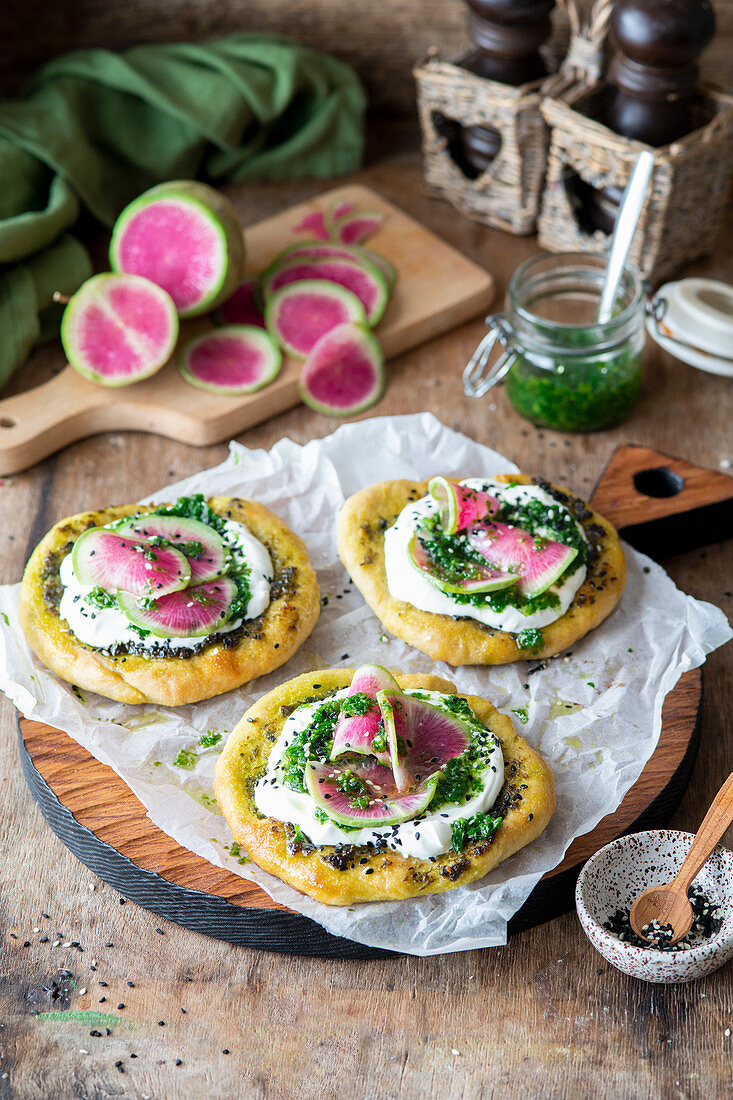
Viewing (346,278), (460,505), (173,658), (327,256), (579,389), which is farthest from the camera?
(327,256)

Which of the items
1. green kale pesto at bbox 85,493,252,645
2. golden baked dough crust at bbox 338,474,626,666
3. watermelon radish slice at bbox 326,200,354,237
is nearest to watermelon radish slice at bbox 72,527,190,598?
green kale pesto at bbox 85,493,252,645

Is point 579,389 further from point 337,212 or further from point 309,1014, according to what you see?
A: point 309,1014

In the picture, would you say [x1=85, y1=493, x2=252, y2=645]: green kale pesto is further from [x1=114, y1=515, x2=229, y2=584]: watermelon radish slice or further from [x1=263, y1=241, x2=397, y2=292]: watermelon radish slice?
[x1=263, y1=241, x2=397, y2=292]: watermelon radish slice

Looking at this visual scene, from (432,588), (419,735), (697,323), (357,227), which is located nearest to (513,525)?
(432,588)

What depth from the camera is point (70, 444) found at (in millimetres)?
5199

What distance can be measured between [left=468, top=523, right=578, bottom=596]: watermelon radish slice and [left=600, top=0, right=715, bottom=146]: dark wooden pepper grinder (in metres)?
2.36

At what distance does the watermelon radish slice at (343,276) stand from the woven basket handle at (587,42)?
1455 mm

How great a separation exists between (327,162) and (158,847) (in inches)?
179

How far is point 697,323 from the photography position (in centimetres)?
522

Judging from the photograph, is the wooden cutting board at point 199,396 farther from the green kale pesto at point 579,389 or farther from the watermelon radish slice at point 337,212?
the green kale pesto at point 579,389

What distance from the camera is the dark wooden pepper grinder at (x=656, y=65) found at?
4.74 m

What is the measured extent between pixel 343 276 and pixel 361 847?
329 cm

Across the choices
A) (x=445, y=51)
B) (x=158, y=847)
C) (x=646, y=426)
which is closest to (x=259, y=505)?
(x=158, y=847)

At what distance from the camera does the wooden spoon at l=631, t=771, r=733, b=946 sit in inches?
126
